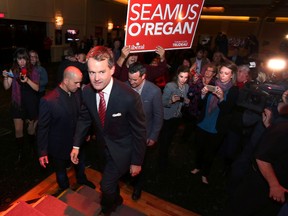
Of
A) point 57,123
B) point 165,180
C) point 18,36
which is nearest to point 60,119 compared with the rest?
point 57,123

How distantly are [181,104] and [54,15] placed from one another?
44.6 feet

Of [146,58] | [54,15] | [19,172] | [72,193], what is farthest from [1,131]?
[54,15]

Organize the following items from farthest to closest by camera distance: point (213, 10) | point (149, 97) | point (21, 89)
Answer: point (213, 10) < point (21, 89) < point (149, 97)

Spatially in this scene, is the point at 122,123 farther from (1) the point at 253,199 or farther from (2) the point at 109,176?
(1) the point at 253,199

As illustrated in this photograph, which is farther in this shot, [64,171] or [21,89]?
[21,89]

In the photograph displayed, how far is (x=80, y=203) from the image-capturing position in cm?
270


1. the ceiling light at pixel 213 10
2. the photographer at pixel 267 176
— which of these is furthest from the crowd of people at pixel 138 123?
the ceiling light at pixel 213 10

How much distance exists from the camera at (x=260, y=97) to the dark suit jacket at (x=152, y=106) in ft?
4.78

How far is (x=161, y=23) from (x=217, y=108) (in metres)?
1.48

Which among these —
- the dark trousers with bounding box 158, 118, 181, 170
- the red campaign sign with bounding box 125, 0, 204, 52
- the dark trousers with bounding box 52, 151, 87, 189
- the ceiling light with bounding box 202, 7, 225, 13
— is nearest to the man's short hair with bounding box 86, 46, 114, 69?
the red campaign sign with bounding box 125, 0, 204, 52

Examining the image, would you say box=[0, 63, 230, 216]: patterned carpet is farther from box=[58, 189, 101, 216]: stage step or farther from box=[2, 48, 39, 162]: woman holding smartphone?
box=[58, 189, 101, 216]: stage step

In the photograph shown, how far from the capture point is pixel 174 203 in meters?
3.24

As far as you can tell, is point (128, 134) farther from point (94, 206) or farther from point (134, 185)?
point (134, 185)

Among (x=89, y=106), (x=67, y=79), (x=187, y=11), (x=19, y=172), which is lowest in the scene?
(x=19, y=172)
